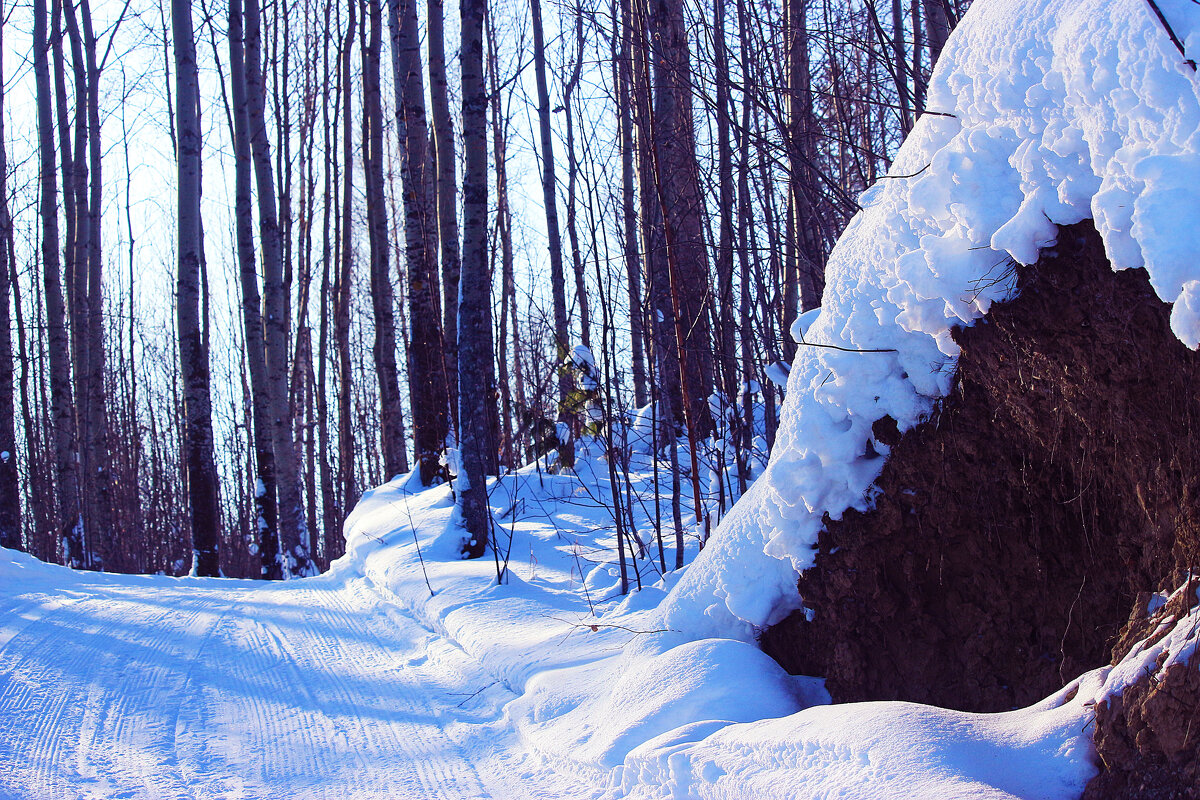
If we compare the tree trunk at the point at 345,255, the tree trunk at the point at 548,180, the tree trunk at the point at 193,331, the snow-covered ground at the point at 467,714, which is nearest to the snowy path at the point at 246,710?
the snow-covered ground at the point at 467,714

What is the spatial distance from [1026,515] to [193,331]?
990 cm

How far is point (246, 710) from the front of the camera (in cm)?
373

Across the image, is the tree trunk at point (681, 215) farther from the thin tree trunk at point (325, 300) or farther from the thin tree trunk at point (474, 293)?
the thin tree trunk at point (325, 300)

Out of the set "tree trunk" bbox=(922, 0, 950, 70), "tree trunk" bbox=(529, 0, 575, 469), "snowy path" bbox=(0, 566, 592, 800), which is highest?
"tree trunk" bbox=(529, 0, 575, 469)

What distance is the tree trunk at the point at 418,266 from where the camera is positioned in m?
8.70

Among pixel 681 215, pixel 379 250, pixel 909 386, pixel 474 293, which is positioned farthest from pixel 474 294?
pixel 379 250

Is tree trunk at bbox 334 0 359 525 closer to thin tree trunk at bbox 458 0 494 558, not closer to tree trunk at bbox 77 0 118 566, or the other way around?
tree trunk at bbox 77 0 118 566

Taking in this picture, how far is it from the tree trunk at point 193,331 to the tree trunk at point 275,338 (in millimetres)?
815

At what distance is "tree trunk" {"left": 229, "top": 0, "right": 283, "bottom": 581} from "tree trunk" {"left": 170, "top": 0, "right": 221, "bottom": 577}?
55cm

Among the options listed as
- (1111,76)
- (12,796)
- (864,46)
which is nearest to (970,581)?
(1111,76)

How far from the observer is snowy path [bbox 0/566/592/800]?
2945mm

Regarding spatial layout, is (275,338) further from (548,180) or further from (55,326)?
(548,180)

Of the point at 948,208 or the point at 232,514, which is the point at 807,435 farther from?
the point at 232,514

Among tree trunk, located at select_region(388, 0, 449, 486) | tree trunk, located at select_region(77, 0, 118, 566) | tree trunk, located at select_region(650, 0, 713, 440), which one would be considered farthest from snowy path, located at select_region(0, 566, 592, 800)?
tree trunk, located at select_region(77, 0, 118, 566)
